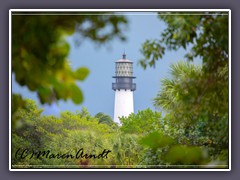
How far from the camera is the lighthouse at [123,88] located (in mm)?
4227

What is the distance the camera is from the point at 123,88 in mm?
4305

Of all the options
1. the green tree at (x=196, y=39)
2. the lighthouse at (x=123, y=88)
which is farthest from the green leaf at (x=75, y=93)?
the lighthouse at (x=123, y=88)

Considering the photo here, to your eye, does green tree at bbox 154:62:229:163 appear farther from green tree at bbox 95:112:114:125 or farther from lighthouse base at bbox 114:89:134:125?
green tree at bbox 95:112:114:125

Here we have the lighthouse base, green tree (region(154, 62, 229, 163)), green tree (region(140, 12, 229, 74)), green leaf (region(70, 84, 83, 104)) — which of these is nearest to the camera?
green leaf (region(70, 84, 83, 104))

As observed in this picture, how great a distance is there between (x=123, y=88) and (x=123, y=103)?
13cm

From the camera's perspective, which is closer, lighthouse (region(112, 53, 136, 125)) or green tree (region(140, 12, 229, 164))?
green tree (region(140, 12, 229, 164))

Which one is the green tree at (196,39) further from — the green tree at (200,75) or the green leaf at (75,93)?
the green leaf at (75,93)

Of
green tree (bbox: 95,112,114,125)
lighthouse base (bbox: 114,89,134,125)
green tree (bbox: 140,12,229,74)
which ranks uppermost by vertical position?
green tree (bbox: 140,12,229,74)

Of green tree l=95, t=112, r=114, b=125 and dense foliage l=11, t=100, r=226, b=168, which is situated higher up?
green tree l=95, t=112, r=114, b=125

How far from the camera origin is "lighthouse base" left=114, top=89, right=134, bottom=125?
→ 421 centimetres

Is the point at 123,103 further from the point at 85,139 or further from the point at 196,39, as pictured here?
the point at 196,39

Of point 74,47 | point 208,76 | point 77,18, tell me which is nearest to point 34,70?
point 77,18

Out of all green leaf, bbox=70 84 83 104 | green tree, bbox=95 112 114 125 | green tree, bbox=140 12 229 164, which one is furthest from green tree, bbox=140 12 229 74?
green leaf, bbox=70 84 83 104

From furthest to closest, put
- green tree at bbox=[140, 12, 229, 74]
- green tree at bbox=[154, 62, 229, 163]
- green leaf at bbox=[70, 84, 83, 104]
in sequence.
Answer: green tree at bbox=[154, 62, 229, 163], green tree at bbox=[140, 12, 229, 74], green leaf at bbox=[70, 84, 83, 104]
